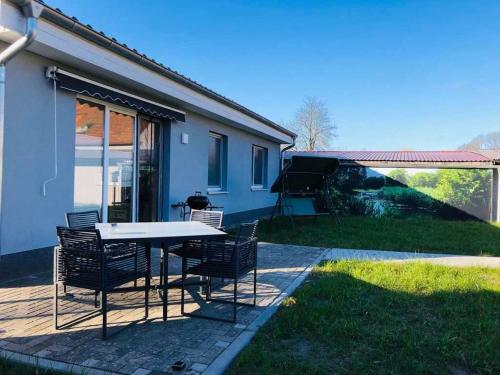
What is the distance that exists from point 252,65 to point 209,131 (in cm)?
1453

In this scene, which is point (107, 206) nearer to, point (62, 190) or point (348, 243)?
point (62, 190)

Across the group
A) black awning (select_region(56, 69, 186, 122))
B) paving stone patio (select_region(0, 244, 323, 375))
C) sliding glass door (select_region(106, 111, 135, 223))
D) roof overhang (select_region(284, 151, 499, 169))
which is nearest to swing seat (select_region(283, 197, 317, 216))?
roof overhang (select_region(284, 151, 499, 169))

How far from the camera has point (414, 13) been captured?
15.0 metres

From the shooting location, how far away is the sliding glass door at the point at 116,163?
6387 millimetres

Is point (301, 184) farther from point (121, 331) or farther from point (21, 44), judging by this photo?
point (21, 44)

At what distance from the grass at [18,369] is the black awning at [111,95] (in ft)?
12.9

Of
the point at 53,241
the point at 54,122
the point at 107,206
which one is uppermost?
the point at 54,122

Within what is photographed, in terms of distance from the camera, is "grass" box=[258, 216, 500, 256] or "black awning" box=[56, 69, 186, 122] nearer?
"black awning" box=[56, 69, 186, 122]

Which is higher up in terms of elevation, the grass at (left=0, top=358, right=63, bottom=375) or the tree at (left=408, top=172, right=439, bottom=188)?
the tree at (left=408, top=172, right=439, bottom=188)

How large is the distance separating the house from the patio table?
1145 mm

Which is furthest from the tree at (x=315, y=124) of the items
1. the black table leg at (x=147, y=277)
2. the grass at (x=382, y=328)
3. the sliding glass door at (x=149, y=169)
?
the black table leg at (x=147, y=277)

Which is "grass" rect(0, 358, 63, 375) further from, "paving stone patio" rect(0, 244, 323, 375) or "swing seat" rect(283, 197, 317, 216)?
"swing seat" rect(283, 197, 317, 216)

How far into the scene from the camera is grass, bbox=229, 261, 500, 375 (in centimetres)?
323

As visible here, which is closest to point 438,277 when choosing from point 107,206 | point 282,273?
point 282,273
